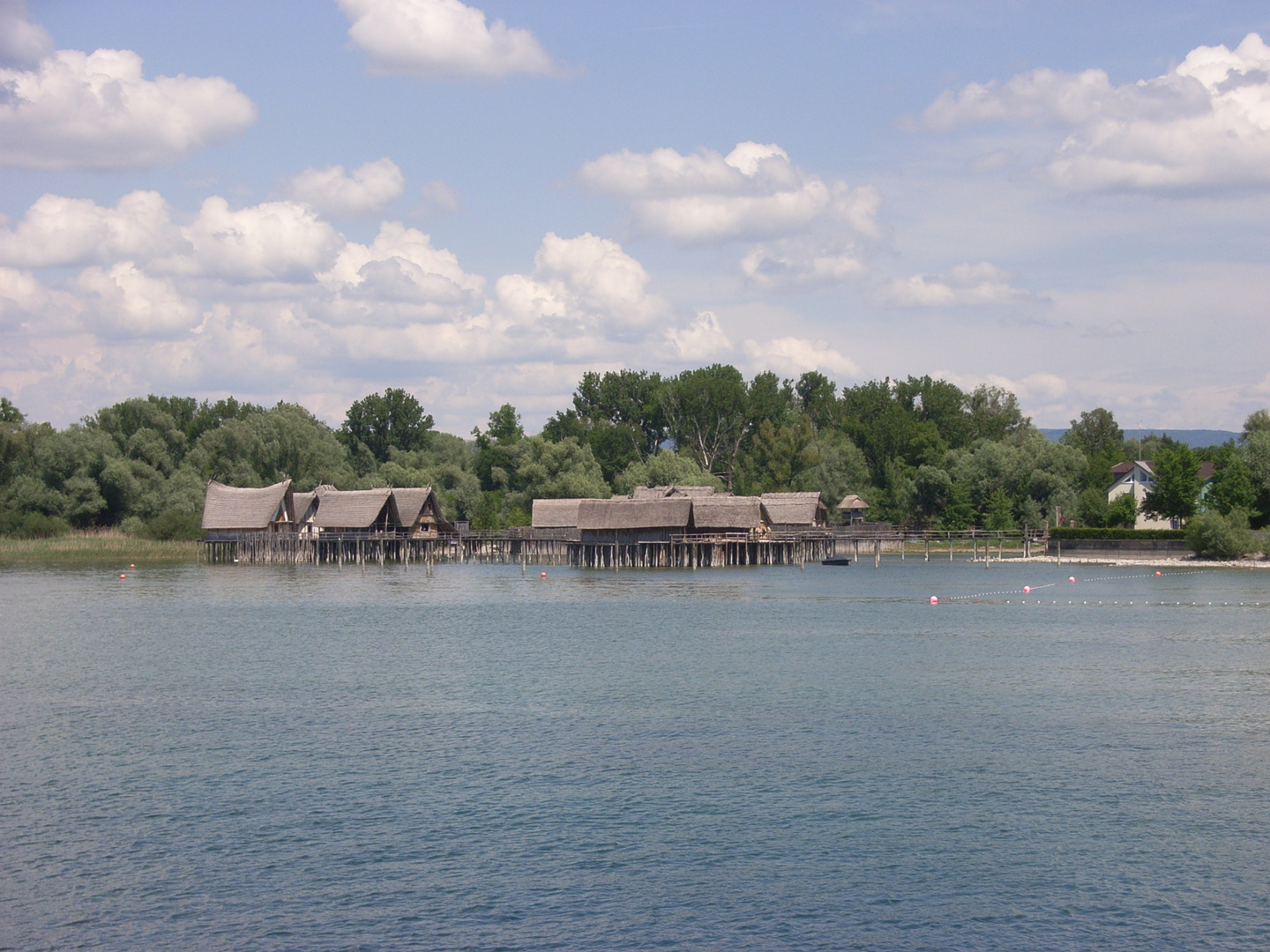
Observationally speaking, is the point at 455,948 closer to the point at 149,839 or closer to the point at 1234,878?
the point at 149,839

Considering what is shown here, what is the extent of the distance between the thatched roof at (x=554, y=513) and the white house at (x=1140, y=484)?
41.0 m

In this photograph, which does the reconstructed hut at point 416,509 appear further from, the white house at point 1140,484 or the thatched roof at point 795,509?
the white house at point 1140,484

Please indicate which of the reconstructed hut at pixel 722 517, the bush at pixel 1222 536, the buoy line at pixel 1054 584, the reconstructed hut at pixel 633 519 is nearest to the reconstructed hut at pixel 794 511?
the reconstructed hut at pixel 722 517

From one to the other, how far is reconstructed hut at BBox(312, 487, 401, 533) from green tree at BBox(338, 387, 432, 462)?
43072 millimetres

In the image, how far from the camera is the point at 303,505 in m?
88.5

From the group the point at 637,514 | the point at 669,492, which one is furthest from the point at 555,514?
the point at 637,514

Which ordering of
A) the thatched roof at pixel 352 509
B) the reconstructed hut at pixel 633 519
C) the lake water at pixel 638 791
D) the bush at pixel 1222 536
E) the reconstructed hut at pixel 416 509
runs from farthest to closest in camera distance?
the reconstructed hut at pixel 416 509
the thatched roof at pixel 352 509
the reconstructed hut at pixel 633 519
the bush at pixel 1222 536
the lake water at pixel 638 791

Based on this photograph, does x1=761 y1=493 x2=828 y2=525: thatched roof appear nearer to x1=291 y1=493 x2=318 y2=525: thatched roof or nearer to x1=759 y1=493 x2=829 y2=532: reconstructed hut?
x1=759 y1=493 x2=829 y2=532: reconstructed hut

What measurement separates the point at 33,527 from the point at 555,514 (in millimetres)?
37759

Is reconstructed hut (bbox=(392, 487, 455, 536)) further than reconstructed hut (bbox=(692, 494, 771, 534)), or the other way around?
reconstructed hut (bbox=(392, 487, 455, 536))

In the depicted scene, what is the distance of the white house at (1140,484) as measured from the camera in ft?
274

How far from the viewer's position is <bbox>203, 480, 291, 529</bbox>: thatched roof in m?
83.6

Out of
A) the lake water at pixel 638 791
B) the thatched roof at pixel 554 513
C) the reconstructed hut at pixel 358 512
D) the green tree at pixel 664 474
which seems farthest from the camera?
the green tree at pixel 664 474

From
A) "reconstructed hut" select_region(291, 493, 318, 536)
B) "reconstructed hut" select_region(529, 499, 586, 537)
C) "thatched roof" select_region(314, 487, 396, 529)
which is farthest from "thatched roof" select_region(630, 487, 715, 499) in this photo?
"reconstructed hut" select_region(291, 493, 318, 536)
